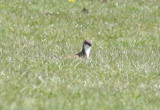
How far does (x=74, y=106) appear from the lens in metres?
5.21

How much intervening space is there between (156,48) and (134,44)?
910 mm

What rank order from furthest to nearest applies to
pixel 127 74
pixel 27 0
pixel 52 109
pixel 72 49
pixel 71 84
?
pixel 27 0 → pixel 72 49 → pixel 127 74 → pixel 71 84 → pixel 52 109

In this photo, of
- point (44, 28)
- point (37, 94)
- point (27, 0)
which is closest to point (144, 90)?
point (37, 94)

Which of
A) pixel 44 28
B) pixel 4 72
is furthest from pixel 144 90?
pixel 44 28

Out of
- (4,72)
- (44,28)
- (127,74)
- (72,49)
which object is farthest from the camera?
(44,28)

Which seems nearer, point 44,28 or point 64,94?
point 64,94

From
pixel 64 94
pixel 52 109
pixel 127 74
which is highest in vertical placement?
pixel 52 109

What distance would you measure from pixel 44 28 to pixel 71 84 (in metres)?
9.19

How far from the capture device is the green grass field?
19.9ft

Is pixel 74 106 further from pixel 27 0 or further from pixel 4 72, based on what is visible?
pixel 27 0

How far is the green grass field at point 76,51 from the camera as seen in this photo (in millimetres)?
6062

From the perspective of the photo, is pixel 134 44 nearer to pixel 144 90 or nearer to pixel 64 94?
pixel 144 90

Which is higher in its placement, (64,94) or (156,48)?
(64,94)

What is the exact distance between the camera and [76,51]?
12461 millimetres
